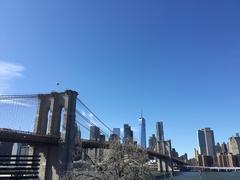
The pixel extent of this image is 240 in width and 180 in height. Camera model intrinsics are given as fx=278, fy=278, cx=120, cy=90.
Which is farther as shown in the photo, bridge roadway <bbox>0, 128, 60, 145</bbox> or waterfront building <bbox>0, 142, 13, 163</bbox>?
waterfront building <bbox>0, 142, 13, 163</bbox>

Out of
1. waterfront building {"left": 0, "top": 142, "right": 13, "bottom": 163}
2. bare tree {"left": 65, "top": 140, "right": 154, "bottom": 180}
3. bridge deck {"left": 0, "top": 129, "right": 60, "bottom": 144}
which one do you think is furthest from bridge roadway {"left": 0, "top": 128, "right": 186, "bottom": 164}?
waterfront building {"left": 0, "top": 142, "right": 13, "bottom": 163}

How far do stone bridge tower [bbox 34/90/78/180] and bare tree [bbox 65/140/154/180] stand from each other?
2515cm

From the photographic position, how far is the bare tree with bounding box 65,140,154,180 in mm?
19828

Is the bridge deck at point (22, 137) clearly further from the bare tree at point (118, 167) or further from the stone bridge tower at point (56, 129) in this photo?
the bare tree at point (118, 167)

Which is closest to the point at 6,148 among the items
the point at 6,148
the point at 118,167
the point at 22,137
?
the point at 6,148

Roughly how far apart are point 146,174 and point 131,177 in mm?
1788

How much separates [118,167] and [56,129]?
3302 centimetres

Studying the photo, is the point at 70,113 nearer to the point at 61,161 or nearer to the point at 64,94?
the point at 64,94

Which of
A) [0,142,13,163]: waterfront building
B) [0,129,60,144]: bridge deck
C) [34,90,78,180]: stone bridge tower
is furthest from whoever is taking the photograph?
[0,142,13,163]: waterfront building

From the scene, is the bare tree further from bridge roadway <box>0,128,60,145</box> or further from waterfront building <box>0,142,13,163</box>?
waterfront building <box>0,142,13,163</box>

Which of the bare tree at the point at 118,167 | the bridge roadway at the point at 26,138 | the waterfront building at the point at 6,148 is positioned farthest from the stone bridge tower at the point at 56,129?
the waterfront building at the point at 6,148

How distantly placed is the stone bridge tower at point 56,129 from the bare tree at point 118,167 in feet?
82.5

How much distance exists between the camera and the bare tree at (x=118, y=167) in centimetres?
1983

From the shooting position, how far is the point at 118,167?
20.0 meters
